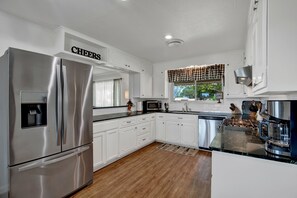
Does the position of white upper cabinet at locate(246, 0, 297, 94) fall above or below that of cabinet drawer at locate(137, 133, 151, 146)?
above

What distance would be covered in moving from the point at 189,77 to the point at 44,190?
399 centimetres

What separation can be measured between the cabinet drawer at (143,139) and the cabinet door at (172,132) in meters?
0.54

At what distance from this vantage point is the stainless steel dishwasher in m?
3.44

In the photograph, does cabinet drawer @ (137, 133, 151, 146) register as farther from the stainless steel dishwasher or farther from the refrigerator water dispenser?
the refrigerator water dispenser

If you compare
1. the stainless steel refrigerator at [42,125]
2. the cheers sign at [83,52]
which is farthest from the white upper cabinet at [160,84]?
the stainless steel refrigerator at [42,125]

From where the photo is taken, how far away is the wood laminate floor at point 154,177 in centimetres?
204

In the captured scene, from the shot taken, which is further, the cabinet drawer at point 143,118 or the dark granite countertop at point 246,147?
the cabinet drawer at point 143,118

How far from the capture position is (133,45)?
3223mm

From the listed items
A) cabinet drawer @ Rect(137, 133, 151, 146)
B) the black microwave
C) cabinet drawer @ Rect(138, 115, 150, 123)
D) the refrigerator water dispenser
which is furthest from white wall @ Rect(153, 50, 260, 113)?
the refrigerator water dispenser

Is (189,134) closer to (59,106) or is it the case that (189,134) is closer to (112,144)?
(112,144)

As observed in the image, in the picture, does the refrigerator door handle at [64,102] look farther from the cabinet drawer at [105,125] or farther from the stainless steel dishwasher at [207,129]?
the stainless steel dishwasher at [207,129]

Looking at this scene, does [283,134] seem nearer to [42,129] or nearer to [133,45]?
[42,129]

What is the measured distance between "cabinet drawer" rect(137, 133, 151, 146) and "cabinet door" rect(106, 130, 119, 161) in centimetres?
77

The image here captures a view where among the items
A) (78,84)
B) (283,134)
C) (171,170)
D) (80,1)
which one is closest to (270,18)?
(283,134)
